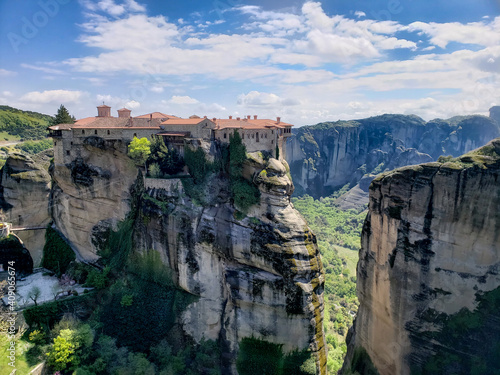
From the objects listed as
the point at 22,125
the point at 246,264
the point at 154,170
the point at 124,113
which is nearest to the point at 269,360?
the point at 246,264

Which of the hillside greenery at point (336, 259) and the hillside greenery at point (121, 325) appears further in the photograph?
the hillside greenery at point (336, 259)

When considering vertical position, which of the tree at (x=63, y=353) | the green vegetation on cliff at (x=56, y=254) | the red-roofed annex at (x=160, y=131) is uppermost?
the red-roofed annex at (x=160, y=131)

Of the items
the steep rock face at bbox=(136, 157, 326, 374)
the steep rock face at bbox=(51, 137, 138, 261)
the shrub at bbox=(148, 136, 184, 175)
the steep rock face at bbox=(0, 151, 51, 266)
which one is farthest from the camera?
the steep rock face at bbox=(0, 151, 51, 266)

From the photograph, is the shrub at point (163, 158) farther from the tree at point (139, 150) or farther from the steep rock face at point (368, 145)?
the steep rock face at point (368, 145)

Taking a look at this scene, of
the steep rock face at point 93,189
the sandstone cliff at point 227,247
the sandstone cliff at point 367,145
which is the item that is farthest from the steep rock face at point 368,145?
the sandstone cliff at point 227,247

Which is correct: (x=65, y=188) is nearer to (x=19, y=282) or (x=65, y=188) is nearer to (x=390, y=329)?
(x=19, y=282)

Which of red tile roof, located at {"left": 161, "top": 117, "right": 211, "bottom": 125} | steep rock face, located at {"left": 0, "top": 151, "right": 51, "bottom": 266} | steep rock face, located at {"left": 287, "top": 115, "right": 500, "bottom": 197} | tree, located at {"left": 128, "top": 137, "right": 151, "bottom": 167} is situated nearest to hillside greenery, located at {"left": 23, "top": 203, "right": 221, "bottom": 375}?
tree, located at {"left": 128, "top": 137, "right": 151, "bottom": 167}

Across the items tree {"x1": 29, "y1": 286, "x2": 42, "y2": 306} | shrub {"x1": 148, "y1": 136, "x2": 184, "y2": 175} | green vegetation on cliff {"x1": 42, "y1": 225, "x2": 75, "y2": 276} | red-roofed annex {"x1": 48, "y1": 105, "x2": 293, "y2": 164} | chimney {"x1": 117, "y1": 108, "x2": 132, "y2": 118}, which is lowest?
tree {"x1": 29, "y1": 286, "x2": 42, "y2": 306}

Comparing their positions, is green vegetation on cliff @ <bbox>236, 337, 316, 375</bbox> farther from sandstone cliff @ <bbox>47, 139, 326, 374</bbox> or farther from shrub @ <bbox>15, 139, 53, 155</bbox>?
shrub @ <bbox>15, 139, 53, 155</bbox>
